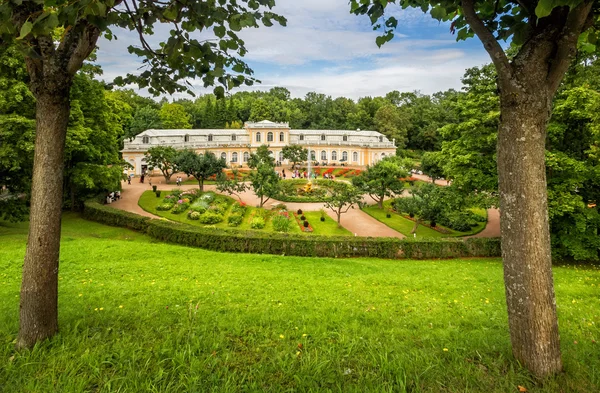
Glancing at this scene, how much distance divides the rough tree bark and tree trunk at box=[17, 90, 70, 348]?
3.79 meters

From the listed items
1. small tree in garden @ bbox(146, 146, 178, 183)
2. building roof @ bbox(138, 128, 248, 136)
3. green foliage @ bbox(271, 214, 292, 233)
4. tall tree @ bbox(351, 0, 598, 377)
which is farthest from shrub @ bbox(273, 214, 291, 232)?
building roof @ bbox(138, 128, 248, 136)

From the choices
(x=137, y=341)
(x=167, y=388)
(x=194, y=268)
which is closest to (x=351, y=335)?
(x=167, y=388)

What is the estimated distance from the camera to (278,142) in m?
49.3

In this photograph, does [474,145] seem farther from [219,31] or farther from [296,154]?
[296,154]

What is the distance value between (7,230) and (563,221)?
76.3 feet

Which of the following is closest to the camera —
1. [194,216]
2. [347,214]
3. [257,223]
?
[257,223]

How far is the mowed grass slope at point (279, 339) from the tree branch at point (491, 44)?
7.95 ft

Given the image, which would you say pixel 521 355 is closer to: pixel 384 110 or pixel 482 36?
pixel 482 36

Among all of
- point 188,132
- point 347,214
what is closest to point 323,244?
point 347,214

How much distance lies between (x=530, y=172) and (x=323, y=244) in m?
11.8

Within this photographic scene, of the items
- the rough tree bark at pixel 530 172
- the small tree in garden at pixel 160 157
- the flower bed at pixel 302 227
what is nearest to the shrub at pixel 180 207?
the flower bed at pixel 302 227

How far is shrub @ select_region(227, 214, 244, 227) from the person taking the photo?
2016 centimetres

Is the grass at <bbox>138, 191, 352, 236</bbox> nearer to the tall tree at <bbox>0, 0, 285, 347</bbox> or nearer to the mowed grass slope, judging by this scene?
the mowed grass slope

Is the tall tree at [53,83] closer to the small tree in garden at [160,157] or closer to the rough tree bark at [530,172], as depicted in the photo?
the rough tree bark at [530,172]
